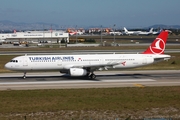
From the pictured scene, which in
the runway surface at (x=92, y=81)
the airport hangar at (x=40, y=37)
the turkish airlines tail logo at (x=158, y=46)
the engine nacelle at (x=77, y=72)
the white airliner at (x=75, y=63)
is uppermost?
the airport hangar at (x=40, y=37)

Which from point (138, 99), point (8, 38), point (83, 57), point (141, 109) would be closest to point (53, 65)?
point (83, 57)

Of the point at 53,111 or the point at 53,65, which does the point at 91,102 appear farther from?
the point at 53,65

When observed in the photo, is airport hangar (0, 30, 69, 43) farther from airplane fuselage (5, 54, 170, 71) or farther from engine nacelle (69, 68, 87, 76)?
engine nacelle (69, 68, 87, 76)

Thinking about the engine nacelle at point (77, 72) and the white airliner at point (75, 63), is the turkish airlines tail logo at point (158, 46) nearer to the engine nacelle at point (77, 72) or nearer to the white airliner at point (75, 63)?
the white airliner at point (75, 63)

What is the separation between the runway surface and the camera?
38.6 m

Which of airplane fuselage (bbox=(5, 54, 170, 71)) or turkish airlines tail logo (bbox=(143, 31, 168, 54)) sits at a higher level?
turkish airlines tail logo (bbox=(143, 31, 168, 54))

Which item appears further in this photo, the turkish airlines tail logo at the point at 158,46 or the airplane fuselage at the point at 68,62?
the turkish airlines tail logo at the point at 158,46

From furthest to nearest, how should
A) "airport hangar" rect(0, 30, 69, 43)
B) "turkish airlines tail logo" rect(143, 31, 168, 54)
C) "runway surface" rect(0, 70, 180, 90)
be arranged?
1. "airport hangar" rect(0, 30, 69, 43)
2. "turkish airlines tail logo" rect(143, 31, 168, 54)
3. "runway surface" rect(0, 70, 180, 90)

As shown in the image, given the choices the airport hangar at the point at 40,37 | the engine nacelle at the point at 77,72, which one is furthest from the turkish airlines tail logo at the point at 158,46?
the airport hangar at the point at 40,37

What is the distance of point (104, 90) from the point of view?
34.9m

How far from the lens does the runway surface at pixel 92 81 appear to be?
3862 centimetres

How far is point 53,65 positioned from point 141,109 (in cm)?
1992

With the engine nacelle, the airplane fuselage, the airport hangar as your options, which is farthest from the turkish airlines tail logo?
the airport hangar

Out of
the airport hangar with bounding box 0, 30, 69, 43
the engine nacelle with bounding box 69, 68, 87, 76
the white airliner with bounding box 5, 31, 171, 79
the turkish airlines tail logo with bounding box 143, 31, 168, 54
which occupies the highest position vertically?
the airport hangar with bounding box 0, 30, 69, 43
